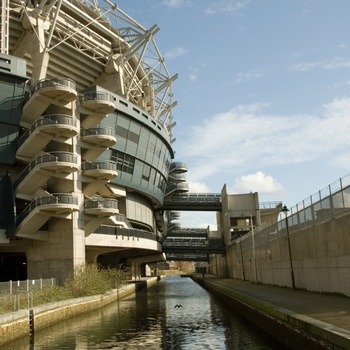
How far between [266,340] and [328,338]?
256 inches

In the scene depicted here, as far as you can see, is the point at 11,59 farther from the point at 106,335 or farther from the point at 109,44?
the point at 106,335

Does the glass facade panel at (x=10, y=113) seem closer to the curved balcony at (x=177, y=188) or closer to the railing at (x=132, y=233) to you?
the railing at (x=132, y=233)

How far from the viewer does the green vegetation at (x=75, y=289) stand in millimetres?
23031

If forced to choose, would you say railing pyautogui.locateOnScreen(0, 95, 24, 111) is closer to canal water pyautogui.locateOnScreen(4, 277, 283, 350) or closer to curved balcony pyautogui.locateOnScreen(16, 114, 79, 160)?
curved balcony pyautogui.locateOnScreen(16, 114, 79, 160)

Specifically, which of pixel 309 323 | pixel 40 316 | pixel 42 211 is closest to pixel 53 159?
pixel 42 211

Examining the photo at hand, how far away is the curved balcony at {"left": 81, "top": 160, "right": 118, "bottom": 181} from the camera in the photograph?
4459 centimetres

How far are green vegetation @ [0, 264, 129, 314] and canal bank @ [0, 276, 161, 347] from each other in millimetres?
1151

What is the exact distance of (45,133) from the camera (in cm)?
4156

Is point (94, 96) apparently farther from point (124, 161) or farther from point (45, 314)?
point (45, 314)

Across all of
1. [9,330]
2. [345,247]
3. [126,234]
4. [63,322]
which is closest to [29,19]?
[126,234]

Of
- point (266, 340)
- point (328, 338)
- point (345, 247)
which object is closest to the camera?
point (328, 338)

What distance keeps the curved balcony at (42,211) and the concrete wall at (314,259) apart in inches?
728

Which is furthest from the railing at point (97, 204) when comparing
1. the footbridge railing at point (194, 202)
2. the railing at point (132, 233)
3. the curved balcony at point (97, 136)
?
the footbridge railing at point (194, 202)

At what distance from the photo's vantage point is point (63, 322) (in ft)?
81.8
